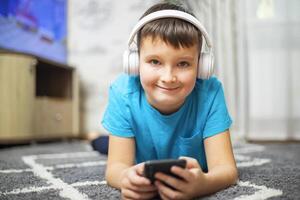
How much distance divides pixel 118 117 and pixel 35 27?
6.21 ft

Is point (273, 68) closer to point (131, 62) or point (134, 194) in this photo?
A: point (131, 62)

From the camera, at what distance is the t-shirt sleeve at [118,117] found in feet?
2.49

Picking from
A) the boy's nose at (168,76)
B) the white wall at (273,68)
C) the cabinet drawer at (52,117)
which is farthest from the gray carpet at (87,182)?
the white wall at (273,68)

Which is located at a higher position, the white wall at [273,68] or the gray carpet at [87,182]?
the white wall at [273,68]

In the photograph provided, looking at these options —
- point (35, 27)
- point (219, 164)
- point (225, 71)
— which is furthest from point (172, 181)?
point (35, 27)

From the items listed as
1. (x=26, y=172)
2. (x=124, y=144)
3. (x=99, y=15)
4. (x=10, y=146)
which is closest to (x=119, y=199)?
(x=124, y=144)

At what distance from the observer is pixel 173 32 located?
2.20 ft

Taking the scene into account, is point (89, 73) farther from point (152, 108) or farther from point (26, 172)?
point (152, 108)

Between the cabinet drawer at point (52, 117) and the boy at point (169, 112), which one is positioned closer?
the boy at point (169, 112)

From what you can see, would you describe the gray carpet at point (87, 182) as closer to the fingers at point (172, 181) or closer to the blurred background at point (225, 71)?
the fingers at point (172, 181)

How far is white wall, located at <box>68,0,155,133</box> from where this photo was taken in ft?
8.65

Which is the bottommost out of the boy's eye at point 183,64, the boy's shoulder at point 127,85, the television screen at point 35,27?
the boy's shoulder at point 127,85

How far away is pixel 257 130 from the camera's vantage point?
7.09ft

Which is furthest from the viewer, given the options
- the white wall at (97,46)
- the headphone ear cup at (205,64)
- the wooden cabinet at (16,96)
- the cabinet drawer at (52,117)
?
the white wall at (97,46)
